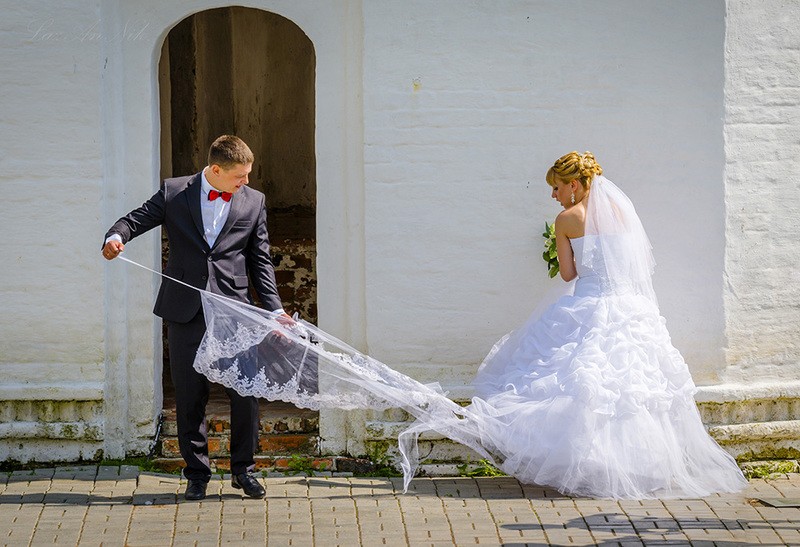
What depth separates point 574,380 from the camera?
6.96 meters

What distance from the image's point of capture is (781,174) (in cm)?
784

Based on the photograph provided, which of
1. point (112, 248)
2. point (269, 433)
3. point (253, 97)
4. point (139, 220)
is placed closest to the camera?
point (112, 248)

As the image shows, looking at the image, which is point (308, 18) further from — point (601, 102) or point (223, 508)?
point (223, 508)

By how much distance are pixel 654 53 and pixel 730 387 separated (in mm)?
2233

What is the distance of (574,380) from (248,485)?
2002 millimetres

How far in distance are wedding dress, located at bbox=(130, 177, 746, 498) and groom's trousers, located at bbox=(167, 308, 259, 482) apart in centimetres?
14

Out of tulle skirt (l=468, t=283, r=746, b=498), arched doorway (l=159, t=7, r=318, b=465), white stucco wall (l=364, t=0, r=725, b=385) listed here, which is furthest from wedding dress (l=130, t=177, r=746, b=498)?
arched doorway (l=159, t=7, r=318, b=465)

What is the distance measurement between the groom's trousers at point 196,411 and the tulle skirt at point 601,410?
52.3 inches

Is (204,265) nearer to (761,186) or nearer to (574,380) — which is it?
(574,380)

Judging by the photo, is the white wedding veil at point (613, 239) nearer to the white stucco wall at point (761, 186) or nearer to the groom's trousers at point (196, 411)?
the white stucco wall at point (761, 186)

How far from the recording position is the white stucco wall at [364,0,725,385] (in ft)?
24.9

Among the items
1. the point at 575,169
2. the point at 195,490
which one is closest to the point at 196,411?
the point at 195,490

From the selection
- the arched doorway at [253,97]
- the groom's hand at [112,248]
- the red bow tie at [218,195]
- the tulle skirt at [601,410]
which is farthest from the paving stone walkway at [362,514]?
the arched doorway at [253,97]

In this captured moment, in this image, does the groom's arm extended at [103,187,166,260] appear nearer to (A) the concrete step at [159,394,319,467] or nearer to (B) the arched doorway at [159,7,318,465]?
(A) the concrete step at [159,394,319,467]
